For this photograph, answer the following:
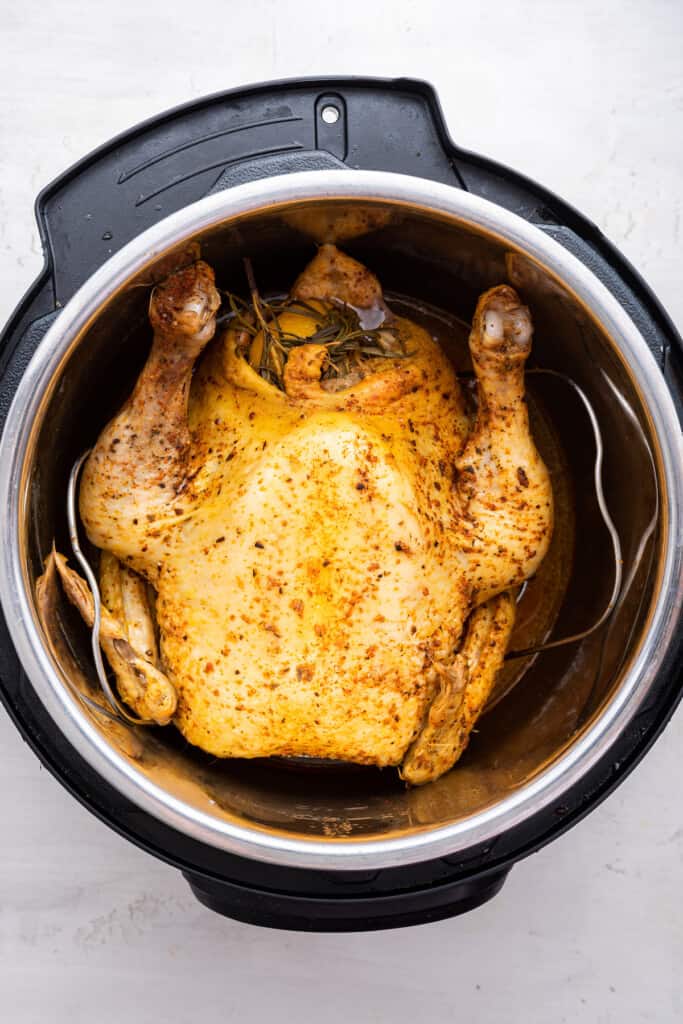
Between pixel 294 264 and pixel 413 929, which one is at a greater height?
pixel 294 264

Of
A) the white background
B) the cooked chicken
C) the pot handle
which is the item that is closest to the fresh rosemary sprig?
the cooked chicken

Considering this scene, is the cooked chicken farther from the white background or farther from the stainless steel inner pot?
the white background

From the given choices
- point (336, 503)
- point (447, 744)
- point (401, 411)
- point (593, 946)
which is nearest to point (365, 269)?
point (401, 411)

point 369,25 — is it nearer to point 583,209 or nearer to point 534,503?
point 583,209

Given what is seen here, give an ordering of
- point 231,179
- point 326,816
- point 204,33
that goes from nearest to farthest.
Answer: point 231,179
point 326,816
point 204,33

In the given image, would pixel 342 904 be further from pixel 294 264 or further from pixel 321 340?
pixel 294 264

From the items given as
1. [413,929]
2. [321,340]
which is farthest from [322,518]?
[413,929]

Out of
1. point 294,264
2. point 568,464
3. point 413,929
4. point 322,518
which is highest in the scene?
point 294,264
